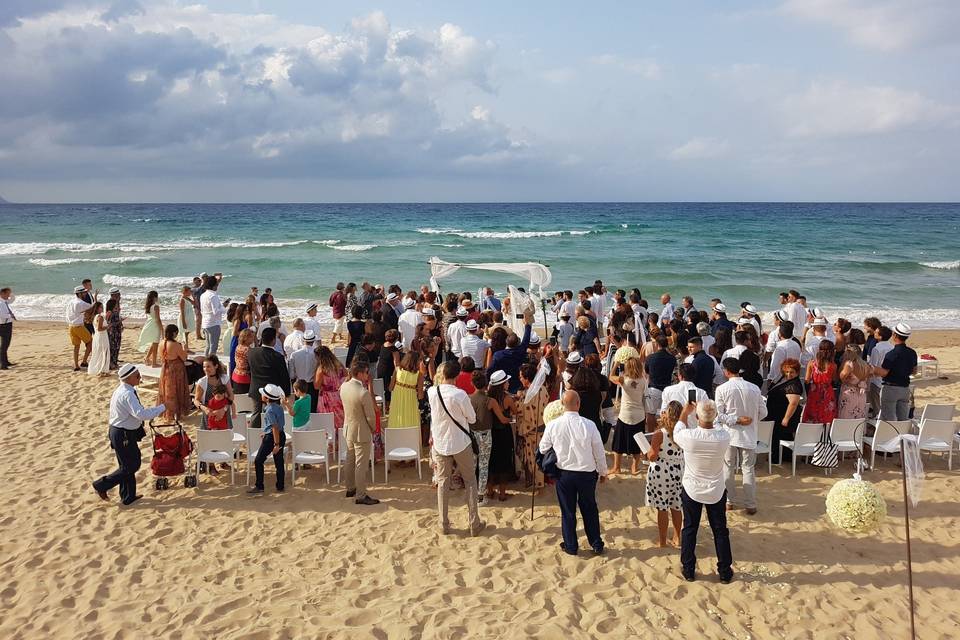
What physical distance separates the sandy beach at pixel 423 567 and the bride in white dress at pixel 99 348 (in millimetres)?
4109

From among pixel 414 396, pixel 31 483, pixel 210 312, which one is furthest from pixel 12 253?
pixel 414 396

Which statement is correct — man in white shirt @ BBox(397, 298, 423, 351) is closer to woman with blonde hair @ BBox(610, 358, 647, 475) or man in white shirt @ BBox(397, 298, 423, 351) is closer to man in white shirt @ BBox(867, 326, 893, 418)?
woman with blonde hair @ BBox(610, 358, 647, 475)

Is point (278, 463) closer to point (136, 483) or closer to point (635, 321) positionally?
point (136, 483)

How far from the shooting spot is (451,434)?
554 centimetres

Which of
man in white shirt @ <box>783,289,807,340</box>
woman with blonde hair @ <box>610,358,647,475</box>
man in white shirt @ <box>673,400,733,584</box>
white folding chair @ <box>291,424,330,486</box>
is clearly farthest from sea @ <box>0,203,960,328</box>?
man in white shirt @ <box>673,400,733,584</box>

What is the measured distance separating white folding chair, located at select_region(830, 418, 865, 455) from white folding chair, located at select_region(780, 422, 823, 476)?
14 cm

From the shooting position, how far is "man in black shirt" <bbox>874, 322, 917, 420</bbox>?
7109 mm

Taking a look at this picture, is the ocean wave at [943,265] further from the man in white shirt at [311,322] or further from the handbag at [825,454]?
the man in white shirt at [311,322]

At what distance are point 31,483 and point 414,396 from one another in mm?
4211

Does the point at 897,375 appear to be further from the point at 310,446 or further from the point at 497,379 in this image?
the point at 310,446

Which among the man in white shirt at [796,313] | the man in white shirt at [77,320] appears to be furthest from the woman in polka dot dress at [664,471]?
the man in white shirt at [77,320]

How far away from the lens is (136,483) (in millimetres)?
6641

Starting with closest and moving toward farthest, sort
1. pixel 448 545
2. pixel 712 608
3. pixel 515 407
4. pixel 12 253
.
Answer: pixel 712 608 < pixel 448 545 < pixel 515 407 < pixel 12 253

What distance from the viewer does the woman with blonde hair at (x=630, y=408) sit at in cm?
658
